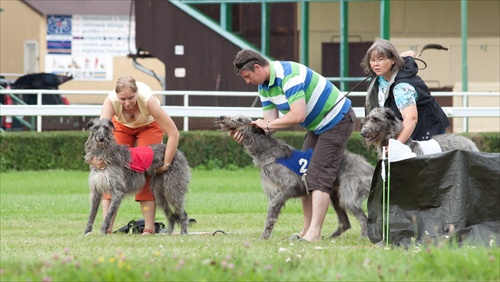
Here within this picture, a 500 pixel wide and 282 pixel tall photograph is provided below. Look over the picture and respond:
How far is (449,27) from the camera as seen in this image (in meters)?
30.2

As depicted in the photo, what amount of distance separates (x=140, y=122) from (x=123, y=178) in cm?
62

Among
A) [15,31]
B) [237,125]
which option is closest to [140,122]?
[237,125]

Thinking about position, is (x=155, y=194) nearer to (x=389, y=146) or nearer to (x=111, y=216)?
(x=111, y=216)

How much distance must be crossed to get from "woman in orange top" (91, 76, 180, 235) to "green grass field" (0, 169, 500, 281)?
64cm

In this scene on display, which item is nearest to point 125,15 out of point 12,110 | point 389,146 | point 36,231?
point 12,110

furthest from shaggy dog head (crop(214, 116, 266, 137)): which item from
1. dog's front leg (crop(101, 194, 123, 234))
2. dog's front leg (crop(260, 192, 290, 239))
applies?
dog's front leg (crop(101, 194, 123, 234))

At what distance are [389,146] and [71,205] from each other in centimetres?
704

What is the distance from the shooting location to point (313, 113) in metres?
11.2

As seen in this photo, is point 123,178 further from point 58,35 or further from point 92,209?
point 58,35

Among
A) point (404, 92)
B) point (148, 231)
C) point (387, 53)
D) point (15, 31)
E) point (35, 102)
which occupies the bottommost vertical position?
point (148, 231)

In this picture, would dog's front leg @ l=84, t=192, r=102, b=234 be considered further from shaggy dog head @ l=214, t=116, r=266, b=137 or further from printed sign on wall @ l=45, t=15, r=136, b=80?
printed sign on wall @ l=45, t=15, r=136, b=80

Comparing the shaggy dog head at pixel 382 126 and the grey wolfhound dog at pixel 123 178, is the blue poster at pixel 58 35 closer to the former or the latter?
the grey wolfhound dog at pixel 123 178

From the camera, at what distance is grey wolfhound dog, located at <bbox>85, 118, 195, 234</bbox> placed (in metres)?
12.0

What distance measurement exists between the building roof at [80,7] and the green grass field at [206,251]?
2713 centimetres
